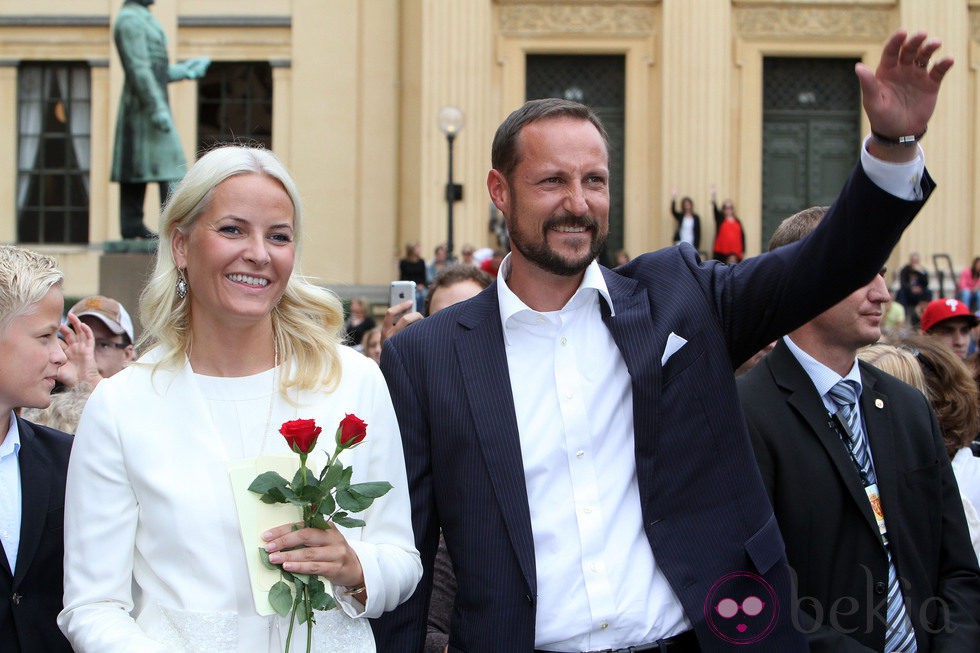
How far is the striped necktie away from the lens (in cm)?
358

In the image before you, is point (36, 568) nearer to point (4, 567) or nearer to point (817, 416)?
point (4, 567)

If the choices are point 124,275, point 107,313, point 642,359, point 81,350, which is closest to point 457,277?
point 81,350

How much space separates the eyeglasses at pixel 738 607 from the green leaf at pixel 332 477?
3.39 feet

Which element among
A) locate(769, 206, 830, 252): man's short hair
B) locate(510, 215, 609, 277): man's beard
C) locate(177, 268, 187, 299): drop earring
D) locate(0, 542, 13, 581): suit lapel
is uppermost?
locate(769, 206, 830, 252): man's short hair

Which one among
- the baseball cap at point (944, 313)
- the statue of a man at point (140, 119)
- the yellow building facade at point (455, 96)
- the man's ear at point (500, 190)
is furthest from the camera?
the yellow building facade at point (455, 96)

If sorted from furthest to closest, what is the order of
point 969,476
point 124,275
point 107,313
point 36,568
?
point 124,275
point 107,313
point 969,476
point 36,568

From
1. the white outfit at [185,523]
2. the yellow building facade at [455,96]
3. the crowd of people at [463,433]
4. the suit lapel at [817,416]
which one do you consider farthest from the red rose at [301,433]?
the yellow building facade at [455,96]

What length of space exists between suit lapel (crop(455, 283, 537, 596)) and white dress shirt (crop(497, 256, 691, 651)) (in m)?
0.04

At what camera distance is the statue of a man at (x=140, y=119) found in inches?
451

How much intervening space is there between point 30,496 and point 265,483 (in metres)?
0.93

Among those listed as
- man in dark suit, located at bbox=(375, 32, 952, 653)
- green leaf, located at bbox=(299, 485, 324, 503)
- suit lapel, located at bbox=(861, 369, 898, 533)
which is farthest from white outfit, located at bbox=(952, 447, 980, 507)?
green leaf, located at bbox=(299, 485, 324, 503)

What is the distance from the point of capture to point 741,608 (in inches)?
116

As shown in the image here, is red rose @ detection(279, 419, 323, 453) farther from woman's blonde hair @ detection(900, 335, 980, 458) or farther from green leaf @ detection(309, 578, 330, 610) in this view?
woman's blonde hair @ detection(900, 335, 980, 458)

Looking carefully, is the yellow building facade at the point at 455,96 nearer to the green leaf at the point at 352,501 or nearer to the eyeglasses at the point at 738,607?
the eyeglasses at the point at 738,607
